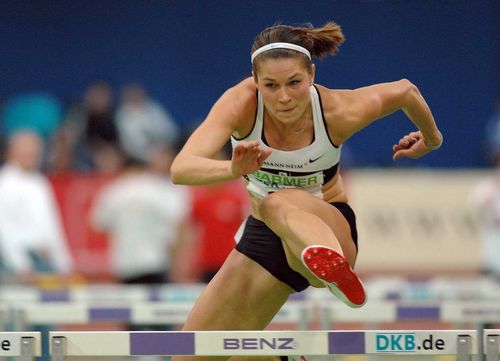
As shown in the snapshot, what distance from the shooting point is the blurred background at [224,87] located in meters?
14.6

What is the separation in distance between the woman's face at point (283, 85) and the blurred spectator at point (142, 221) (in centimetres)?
457

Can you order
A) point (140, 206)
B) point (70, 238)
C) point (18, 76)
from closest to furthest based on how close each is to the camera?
point (140, 206) → point (70, 238) → point (18, 76)

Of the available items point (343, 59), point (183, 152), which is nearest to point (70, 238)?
point (343, 59)

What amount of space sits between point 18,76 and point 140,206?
360 inches

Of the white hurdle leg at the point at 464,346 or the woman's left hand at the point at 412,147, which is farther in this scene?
the woman's left hand at the point at 412,147

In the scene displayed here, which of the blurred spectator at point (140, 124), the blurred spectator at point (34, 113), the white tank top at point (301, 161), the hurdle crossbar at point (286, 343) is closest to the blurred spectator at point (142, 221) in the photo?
the white tank top at point (301, 161)

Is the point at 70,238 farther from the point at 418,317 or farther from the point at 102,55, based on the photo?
the point at 418,317

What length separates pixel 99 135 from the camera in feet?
51.0

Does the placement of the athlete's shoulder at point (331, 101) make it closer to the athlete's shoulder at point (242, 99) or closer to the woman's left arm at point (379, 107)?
the woman's left arm at point (379, 107)

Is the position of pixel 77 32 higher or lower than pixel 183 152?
higher

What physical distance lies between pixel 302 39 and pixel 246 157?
2.70 feet

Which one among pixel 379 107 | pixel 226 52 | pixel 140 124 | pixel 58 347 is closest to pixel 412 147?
pixel 379 107

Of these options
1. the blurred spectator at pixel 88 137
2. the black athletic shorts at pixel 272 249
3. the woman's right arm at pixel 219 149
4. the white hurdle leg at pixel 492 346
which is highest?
the blurred spectator at pixel 88 137

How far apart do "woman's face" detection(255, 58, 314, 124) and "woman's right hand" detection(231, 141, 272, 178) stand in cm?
49
